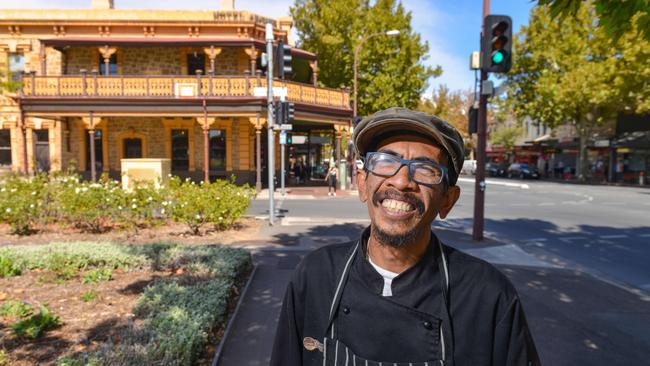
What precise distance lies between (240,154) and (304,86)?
517 centimetres

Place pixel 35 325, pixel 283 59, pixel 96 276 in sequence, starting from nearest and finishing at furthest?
pixel 35 325 < pixel 96 276 < pixel 283 59

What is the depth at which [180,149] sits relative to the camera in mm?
23359

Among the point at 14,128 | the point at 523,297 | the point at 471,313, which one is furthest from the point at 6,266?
the point at 14,128

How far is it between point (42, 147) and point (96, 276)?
2208 cm

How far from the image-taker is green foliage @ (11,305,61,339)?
361cm

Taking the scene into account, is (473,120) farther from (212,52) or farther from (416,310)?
(212,52)

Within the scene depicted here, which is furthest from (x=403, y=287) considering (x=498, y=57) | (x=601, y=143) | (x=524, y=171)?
(x=524, y=171)

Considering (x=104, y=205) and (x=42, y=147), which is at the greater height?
(x=42, y=147)

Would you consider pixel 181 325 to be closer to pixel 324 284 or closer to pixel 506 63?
pixel 324 284

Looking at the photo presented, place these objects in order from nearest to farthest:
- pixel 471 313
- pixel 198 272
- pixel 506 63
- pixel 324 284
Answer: pixel 471 313 → pixel 324 284 → pixel 198 272 → pixel 506 63

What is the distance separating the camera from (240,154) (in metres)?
23.0

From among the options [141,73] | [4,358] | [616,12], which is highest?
[141,73]

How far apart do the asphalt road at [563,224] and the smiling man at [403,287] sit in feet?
20.0

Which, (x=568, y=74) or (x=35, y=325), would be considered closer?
(x=35, y=325)
